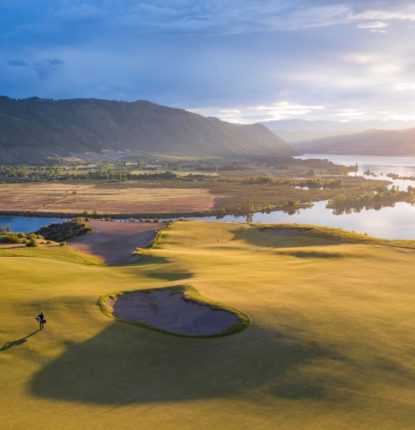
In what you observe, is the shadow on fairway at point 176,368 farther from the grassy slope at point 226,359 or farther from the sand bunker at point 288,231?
the sand bunker at point 288,231

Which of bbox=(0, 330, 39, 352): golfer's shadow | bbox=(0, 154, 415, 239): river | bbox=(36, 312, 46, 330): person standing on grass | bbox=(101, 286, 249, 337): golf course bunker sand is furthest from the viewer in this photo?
bbox=(0, 154, 415, 239): river

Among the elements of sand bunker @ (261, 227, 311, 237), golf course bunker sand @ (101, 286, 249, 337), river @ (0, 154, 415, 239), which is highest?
sand bunker @ (261, 227, 311, 237)

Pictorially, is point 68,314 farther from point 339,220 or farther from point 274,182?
point 274,182

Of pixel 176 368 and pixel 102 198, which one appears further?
pixel 102 198

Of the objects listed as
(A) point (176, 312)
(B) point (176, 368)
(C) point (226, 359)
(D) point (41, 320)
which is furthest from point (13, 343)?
(C) point (226, 359)

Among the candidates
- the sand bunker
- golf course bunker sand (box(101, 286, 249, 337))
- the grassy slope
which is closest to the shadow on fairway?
the grassy slope

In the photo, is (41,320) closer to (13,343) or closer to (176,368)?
(13,343)

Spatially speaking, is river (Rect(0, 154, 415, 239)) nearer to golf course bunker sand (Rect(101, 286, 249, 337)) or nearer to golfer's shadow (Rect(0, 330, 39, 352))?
golf course bunker sand (Rect(101, 286, 249, 337))
